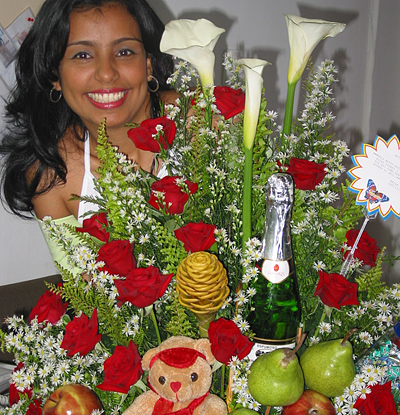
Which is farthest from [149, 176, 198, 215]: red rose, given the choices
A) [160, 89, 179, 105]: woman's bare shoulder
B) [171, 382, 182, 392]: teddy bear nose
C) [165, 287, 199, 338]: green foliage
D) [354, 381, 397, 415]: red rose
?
[160, 89, 179, 105]: woman's bare shoulder

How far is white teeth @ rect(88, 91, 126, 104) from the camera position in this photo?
4.00 ft

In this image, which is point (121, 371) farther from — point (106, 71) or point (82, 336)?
point (106, 71)

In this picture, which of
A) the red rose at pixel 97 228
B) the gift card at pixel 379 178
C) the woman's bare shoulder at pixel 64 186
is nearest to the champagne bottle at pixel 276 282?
the gift card at pixel 379 178

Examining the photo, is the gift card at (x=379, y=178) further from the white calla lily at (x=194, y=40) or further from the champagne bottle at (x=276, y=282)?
the white calla lily at (x=194, y=40)

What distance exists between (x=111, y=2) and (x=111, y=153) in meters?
0.61

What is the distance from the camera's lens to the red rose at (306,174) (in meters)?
0.70

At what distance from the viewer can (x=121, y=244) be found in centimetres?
67

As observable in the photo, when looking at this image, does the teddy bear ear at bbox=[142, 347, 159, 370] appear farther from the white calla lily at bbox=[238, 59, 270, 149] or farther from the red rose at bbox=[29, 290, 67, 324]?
the white calla lily at bbox=[238, 59, 270, 149]

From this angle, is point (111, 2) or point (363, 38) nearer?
point (111, 2)

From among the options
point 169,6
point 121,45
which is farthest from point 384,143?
point 169,6

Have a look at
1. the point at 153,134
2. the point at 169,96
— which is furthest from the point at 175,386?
the point at 169,96

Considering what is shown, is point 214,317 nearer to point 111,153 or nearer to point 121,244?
point 121,244

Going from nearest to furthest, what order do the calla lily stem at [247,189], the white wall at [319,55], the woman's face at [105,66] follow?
the calla lily stem at [247,189] → the woman's face at [105,66] → the white wall at [319,55]

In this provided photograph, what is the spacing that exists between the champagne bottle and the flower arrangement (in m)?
0.02
